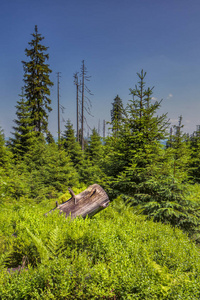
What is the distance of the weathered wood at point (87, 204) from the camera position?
14.7 feet

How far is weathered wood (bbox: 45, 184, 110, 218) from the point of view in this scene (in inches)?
177

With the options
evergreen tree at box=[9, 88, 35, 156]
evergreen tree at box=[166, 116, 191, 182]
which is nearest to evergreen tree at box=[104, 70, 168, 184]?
evergreen tree at box=[166, 116, 191, 182]

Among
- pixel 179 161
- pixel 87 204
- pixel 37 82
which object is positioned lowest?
pixel 87 204

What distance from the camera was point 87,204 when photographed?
14.9 feet

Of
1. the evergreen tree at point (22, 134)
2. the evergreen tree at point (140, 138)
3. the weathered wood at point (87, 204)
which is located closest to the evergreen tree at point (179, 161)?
the evergreen tree at point (140, 138)

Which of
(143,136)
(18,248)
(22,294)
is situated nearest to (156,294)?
(22,294)

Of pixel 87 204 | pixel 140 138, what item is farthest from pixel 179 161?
pixel 87 204

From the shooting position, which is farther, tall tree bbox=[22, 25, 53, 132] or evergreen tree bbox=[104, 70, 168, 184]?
tall tree bbox=[22, 25, 53, 132]

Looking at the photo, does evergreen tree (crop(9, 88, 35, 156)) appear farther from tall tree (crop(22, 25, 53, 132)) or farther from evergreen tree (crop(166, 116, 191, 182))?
evergreen tree (crop(166, 116, 191, 182))

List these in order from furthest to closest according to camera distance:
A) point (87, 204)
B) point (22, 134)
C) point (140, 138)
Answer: point (22, 134) < point (140, 138) < point (87, 204)

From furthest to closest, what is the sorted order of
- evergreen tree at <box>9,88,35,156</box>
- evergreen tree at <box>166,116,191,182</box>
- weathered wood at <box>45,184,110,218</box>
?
1. evergreen tree at <box>9,88,35,156</box>
2. evergreen tree at <box>166,116,191,182</box>
3. weathered wood at <box>45,184,110,218</box>

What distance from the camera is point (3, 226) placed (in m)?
4.25

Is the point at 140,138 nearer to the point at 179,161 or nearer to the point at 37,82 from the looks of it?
the point at 179,161

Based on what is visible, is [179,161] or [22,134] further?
[22,134]
